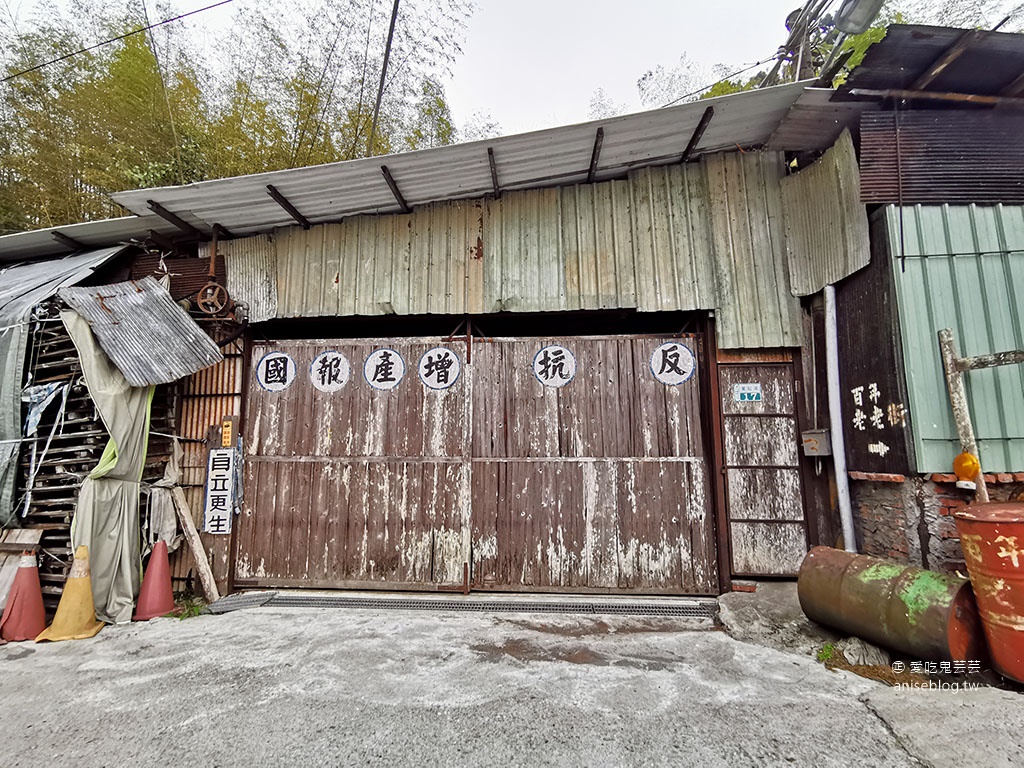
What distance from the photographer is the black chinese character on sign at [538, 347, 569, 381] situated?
5156 mm

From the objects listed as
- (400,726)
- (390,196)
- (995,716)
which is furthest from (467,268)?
(995,716)

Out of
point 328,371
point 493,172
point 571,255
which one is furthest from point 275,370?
point 571,255

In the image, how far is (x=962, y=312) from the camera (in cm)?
361

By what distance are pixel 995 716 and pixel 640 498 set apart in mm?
2787

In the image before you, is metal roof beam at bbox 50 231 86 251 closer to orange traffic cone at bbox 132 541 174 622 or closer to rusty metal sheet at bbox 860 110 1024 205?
orange traffic cone at bbox 132 541 174 622

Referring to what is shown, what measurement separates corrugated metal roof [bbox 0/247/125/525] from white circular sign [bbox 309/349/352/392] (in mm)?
2646

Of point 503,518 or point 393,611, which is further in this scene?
point 503,518

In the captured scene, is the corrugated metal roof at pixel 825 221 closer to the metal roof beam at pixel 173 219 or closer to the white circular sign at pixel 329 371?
the white circular sign at pixel 329 371

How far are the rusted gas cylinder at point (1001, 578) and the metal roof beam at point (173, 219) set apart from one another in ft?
24.2

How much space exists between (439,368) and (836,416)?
4035 mm

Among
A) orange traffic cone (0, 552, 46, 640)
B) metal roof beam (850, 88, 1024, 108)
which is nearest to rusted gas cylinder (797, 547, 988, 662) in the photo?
metal roof beam (850, 88, 1024, 108)

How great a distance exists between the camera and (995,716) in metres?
2.36

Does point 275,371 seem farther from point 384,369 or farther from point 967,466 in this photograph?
point 967,466

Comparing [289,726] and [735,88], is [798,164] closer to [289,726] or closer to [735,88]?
[735,88]
